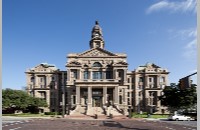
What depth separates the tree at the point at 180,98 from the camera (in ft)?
169

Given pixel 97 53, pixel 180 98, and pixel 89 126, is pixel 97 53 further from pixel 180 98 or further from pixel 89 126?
pixel 89 126

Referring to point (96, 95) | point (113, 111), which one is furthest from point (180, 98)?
point (96, 95)

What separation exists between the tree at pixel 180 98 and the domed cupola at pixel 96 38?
18324 mm

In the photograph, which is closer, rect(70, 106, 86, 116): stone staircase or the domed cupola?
rect(70, 106, 86, 116): stone staircase

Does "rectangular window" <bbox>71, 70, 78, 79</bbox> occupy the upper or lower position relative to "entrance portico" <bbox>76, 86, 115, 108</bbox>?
upper

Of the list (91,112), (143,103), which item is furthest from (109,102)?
(143,103)

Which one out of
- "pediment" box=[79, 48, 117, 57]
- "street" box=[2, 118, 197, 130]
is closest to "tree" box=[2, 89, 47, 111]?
"pediment" box=[79, 48, 117, 57]

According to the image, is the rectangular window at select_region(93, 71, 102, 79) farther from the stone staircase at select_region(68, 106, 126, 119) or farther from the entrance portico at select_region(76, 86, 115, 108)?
the stone staircase at select_region(68, 106, 126, 119)

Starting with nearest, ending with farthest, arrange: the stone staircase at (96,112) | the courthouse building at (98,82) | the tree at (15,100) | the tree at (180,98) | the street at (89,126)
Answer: the street at (89,126)
the stone staircase at (96,112)
the tree at (15,100)
the tree at (180,98)
the courthouse building at (98,82)

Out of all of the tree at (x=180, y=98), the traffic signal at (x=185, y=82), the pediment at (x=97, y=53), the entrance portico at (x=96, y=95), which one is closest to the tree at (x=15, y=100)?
the entrance portico at (x=96, y=95)

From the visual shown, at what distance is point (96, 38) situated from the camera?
65938 mm

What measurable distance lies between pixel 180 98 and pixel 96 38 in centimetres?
2316

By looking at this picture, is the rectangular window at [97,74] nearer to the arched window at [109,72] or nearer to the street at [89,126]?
the arched window at [109,72]

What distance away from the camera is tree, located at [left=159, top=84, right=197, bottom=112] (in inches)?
2031
